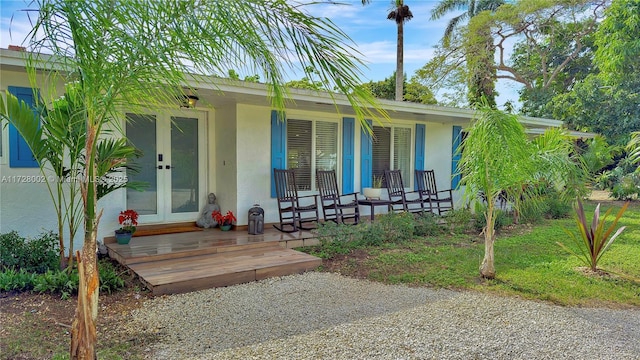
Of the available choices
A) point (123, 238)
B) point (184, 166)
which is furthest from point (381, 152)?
point (123, 238)

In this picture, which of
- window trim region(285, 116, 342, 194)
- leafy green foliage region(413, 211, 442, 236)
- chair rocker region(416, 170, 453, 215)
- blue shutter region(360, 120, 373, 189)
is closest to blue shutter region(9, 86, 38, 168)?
window trim region(285, 116, 342, 194)

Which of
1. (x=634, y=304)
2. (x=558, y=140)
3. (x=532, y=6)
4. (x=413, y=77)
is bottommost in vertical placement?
(x=634, y=304)

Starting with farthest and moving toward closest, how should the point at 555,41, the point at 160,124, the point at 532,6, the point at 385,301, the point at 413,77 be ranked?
1. the point at 413,77
2. the point at 555,41
3. the point at 532,6
4. the point at 160,124
5. the point at 385,301

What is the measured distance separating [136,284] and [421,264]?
308 centimetres

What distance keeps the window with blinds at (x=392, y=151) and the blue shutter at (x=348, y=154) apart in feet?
1.99

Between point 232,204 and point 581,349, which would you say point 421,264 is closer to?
point 581,349

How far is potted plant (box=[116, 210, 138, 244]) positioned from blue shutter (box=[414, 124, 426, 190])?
5.30 m

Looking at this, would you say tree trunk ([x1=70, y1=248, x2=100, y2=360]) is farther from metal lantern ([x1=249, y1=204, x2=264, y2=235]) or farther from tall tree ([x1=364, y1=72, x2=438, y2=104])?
tall tree ([x1=364, y1=72, x2=438, y2=104])

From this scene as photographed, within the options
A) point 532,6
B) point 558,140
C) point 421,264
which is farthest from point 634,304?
point 532,6

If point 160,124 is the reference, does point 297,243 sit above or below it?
below

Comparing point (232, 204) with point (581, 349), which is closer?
point (581, 349)

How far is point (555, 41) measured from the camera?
61.8ft

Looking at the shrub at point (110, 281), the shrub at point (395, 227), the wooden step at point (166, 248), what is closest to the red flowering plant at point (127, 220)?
the wooden step at point (166, 248)

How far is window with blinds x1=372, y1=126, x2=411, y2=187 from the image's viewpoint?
7859mm
